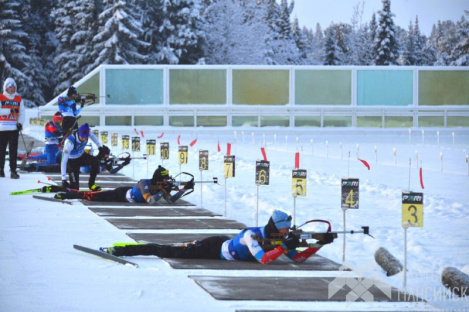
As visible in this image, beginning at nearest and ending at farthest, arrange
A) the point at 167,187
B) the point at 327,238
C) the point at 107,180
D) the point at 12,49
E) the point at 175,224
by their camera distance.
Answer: the point at 327,238 → the point at 175,224 → the point at 167,187 → the point at 107,180 → the point at 12,49

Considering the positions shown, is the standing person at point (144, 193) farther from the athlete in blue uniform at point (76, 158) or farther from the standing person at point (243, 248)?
the standing person at point (243, 248)

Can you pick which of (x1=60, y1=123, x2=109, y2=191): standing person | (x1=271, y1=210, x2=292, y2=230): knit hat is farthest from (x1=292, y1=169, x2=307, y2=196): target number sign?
(x1=60, y1=123, x2=109, y2=191): standing person

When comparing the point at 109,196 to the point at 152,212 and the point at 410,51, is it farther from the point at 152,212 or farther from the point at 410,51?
the point at 410,51

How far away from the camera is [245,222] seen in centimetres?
1471

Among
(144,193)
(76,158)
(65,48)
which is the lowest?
(144,193)

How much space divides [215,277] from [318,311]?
6.12 feet

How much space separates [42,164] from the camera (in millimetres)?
24453

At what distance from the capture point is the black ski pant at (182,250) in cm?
1079

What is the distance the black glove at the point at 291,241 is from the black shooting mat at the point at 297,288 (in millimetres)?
683

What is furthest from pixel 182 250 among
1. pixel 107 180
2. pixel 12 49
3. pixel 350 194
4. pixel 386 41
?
pixel 386 41

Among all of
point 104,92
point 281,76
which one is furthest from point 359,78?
point 104,92

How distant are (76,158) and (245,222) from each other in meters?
5.18

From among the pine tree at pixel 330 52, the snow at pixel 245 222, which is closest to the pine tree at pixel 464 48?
the pine tree at pixel 330 52

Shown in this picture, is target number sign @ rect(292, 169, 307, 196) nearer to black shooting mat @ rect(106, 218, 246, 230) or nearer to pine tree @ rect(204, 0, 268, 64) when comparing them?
black shooting mat @ rect(106, 218, 246, 230)
